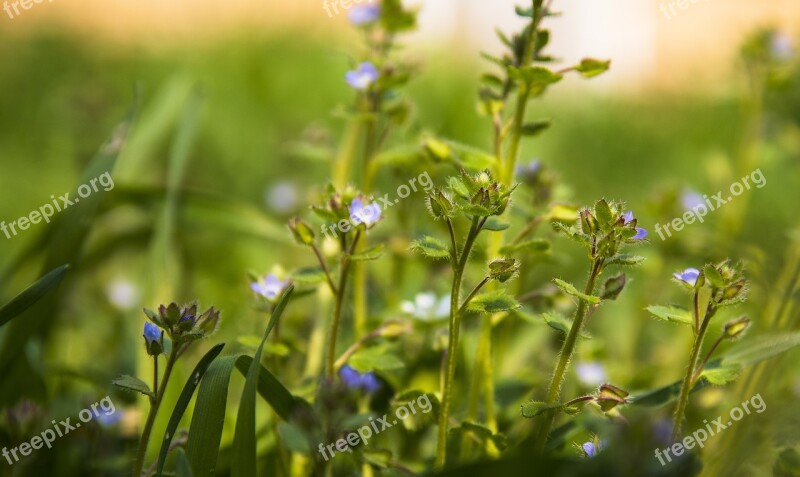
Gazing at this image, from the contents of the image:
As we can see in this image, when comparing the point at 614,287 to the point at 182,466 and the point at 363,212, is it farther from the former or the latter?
the point at 182,466

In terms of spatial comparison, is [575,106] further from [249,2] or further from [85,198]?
[85,198]

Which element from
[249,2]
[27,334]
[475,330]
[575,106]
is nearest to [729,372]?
[475,330]

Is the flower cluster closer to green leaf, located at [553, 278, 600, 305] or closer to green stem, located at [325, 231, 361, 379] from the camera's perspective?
green stem, located at [325, 231, 361, 379]

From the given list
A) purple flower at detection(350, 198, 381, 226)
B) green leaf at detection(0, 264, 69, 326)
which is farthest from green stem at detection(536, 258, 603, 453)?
green leaf at detection(0, 264, 69, 326)

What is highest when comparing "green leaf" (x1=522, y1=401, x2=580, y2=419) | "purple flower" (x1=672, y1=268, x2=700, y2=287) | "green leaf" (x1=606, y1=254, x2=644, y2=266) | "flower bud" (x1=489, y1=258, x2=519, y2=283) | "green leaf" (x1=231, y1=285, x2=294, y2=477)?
"flower bud" (x1=489, y1=258, x2=519, y2=283)

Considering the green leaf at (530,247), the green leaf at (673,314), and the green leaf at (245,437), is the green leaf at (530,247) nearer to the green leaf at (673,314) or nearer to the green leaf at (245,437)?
the green leaf at (673,314)

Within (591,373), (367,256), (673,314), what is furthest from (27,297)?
(591,373)
